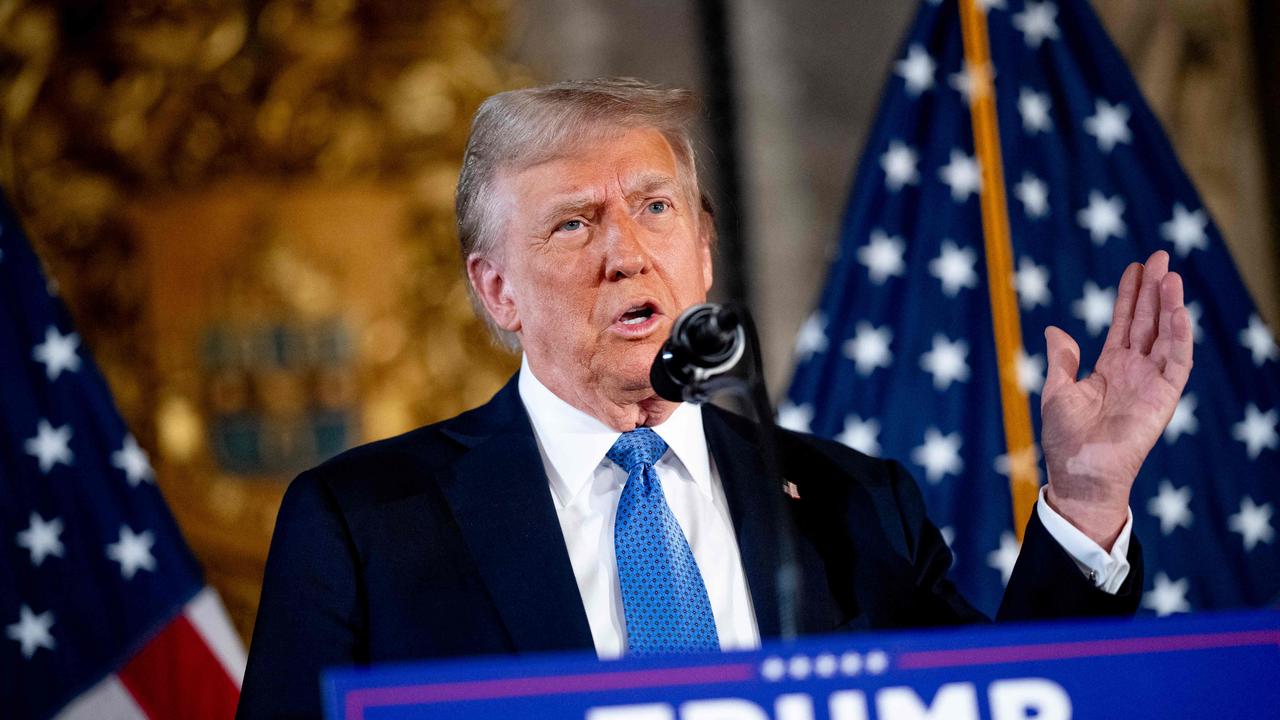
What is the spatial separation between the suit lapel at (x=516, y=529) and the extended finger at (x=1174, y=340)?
0.79m

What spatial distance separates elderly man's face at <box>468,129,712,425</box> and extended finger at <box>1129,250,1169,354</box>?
0.61 metres

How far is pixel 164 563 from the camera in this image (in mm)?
2803

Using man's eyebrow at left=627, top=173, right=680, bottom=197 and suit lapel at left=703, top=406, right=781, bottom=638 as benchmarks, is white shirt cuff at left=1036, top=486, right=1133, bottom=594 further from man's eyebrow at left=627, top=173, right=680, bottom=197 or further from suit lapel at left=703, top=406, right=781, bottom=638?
man's eyebrow at left=627, top=173, right=680, bottom=197

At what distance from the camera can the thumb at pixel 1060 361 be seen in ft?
5.34

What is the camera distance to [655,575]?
1.70 m

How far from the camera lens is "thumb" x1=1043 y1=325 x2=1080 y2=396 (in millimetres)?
1628

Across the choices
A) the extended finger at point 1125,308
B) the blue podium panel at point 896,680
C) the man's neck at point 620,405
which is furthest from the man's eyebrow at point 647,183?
the blue podium panel at point 896,680

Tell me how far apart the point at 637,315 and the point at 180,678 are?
1.47m

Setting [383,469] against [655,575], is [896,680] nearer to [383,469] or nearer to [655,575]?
[655,575]

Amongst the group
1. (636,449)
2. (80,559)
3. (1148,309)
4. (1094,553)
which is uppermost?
(1148,309)

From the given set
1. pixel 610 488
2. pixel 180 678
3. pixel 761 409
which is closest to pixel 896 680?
pixel 761 409

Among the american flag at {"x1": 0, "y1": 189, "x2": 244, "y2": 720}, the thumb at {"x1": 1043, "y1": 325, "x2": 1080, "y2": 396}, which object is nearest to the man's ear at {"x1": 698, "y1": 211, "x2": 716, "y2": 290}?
the thumb at {"x1": 1043, "y1": 325, "x2": 1080, "y2": 396}

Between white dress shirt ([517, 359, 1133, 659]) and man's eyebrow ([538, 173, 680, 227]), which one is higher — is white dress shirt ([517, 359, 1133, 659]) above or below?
below

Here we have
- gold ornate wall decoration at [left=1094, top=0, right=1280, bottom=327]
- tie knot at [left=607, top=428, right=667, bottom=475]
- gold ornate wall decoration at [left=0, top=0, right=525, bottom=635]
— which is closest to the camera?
tie knot at [left=607, top=428, right=667, bottom=475]
